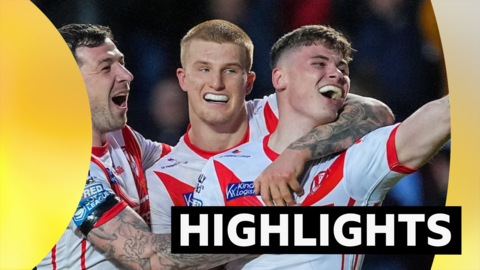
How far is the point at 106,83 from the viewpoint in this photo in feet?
8.93

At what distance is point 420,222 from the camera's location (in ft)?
Answer: 8.20

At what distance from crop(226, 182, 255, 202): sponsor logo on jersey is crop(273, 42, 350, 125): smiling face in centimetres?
40

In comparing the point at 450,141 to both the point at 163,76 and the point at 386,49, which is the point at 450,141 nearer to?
the point at 386,49

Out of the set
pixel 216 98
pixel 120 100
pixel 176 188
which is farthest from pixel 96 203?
pixel 216 98

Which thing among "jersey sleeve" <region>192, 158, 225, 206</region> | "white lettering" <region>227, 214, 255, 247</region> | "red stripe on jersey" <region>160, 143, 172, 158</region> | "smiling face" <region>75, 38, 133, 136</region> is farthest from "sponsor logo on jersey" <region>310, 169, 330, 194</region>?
"smiling face" <region>75, 38, 133, 136</region>

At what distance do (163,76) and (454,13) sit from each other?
1.38 meters

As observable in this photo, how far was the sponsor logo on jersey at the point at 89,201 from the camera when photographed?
261cm

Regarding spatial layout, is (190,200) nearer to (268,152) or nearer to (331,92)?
(268,152)

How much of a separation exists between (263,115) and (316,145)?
0.33 metres

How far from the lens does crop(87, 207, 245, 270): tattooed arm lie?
2562 millimetres

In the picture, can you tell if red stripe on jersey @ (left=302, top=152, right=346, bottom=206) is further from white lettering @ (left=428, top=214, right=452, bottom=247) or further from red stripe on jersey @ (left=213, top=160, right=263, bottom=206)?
white lettering @ (left=428, top=214, right=452, bottom=247)

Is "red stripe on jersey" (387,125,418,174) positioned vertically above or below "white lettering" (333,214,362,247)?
above

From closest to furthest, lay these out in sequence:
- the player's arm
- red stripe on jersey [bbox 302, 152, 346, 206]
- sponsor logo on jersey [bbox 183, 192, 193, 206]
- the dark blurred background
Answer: the player's arm
red stripe on jersey [bbox 302, 152, 346, 206]
the dark blurred background
sponsor logo on jersey [bbox 183, 192, 193, 206]

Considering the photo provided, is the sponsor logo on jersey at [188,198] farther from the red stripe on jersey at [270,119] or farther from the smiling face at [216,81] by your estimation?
the red stripe on jersey at [270,119]
